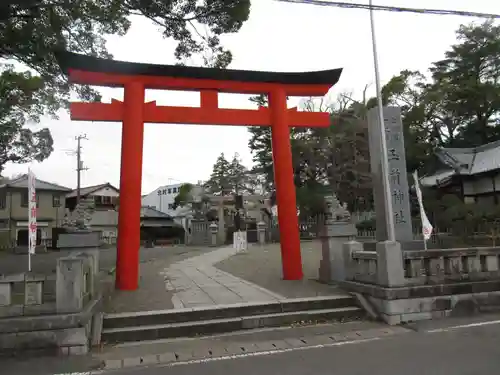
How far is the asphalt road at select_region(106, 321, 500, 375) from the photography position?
4555 mm

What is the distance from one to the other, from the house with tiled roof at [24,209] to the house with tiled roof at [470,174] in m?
33.3

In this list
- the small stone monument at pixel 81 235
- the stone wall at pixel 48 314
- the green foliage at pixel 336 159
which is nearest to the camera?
the stone wall at pixel 48 314

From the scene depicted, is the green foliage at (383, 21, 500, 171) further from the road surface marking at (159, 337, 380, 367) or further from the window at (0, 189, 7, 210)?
the window at (0, 189, 7, 210)

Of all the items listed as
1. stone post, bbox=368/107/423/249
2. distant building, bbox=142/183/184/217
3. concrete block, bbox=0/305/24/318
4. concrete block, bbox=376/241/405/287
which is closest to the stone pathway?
concrete block, bbox=376/241/405/287

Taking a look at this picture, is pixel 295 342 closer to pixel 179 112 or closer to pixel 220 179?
pixel 179 112

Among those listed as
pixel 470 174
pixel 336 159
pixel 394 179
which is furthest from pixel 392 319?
pixel 336 159

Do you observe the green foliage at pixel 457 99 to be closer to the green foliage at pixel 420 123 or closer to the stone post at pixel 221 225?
the green foliage at pixel 420 123

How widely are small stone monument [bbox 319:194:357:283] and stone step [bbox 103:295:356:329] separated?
1.56 m

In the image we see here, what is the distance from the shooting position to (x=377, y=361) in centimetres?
486

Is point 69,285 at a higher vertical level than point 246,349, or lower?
higher

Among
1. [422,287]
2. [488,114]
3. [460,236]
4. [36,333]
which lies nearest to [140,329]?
[36,333]

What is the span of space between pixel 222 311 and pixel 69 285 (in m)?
2.60

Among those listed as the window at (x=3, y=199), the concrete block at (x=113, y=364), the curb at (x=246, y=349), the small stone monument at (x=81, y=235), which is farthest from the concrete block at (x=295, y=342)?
the window at (x=3, y=199)

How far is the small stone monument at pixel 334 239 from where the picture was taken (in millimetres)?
9109
